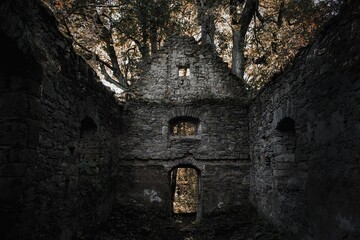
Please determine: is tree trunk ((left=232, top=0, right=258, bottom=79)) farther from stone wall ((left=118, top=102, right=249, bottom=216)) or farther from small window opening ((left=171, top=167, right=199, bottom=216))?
small window opening ((left=171, top=167, right=199, bottom=216))

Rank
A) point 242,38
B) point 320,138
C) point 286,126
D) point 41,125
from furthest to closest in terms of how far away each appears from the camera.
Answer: point 242,38
point 286,126
point 320,138
point 41,125

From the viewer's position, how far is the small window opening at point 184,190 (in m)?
13.8

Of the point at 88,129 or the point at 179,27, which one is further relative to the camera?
the point at 179,27

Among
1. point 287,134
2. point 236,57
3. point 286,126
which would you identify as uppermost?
point 236,57

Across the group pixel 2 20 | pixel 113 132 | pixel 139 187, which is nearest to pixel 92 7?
pixel 113 132

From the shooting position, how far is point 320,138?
4.12 meters

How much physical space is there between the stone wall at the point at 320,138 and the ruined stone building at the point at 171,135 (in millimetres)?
22

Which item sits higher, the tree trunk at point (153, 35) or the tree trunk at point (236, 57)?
the tree trunk at point (153, 35)

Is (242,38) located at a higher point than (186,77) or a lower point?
higher

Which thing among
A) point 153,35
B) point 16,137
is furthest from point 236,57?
point 16,137

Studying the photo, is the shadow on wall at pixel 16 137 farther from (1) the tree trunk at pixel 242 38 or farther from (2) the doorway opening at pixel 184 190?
(2) the doorway opening at pixel 184 190

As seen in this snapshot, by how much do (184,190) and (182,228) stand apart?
290 inches

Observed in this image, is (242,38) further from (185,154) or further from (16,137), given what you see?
(16,137)

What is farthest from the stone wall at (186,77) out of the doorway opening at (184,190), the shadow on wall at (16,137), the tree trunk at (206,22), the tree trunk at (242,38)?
the shadow on wall at (16,137)
